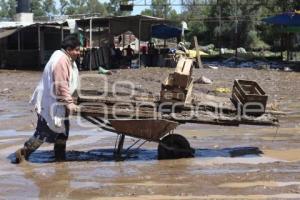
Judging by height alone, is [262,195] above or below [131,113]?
below

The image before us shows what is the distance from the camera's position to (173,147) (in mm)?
8383

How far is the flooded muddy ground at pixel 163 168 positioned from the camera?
6.57 m

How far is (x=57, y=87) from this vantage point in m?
7.75

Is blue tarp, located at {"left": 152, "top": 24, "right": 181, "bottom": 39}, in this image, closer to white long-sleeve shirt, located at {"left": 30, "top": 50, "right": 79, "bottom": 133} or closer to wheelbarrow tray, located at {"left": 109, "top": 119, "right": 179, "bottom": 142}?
wheelbarrow tray, located at {"left": 109, "top": 119, "right": 179, "bottom": 142}

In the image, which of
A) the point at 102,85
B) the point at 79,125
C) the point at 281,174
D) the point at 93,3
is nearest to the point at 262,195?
the point at 281,174

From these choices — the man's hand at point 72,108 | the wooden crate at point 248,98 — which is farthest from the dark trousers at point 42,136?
the wooden crate at point 248,98

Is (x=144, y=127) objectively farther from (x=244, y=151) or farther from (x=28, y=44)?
(x=28, y=44)

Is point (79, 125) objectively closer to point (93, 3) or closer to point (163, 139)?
point (163, 139)

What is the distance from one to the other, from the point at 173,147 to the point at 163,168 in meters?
0.59

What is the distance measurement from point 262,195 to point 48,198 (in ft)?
7.66

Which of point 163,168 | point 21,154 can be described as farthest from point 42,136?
point 163,168

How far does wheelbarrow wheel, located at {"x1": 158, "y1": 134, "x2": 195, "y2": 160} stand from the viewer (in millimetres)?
8356

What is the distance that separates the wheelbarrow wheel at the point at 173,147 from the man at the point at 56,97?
1394 millimetres

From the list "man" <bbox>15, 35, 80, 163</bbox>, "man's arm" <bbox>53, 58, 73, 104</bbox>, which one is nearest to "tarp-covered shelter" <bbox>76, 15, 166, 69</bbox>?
"man" <bbox>15, 35, 80, 163</bbox>
